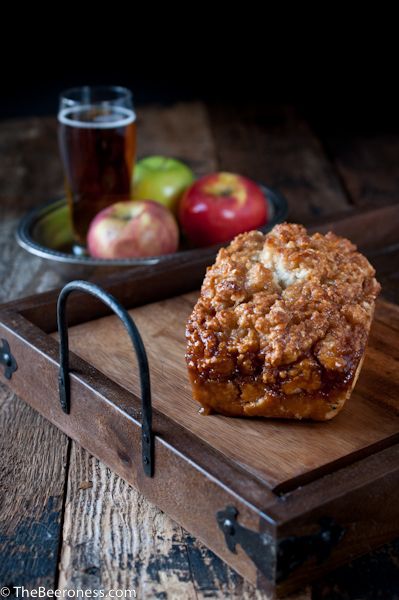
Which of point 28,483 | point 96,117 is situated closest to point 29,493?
point 28,483

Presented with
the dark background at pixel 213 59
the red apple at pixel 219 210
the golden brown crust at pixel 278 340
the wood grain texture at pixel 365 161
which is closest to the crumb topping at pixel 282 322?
the golden brown crust at pixel 278 340

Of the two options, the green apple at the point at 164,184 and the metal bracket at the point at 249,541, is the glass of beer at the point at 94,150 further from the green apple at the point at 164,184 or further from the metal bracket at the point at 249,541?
the metal bracket at the point at 249,541

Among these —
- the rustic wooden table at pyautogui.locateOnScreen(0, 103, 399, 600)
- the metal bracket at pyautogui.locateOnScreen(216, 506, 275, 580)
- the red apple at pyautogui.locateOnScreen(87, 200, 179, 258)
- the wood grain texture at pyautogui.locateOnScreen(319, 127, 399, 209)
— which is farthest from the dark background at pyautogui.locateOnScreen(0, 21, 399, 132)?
the metal bracket at pyautogui.locateOnScreen(216, 506, 275, 580)

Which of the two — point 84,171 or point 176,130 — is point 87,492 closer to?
point 84,171

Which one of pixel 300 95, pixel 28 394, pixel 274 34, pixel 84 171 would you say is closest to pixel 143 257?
pixel 84 171

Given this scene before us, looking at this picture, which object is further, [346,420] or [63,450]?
[63,450]

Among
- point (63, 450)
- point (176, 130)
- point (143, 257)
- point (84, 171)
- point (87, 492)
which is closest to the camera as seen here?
point (87, 492)
